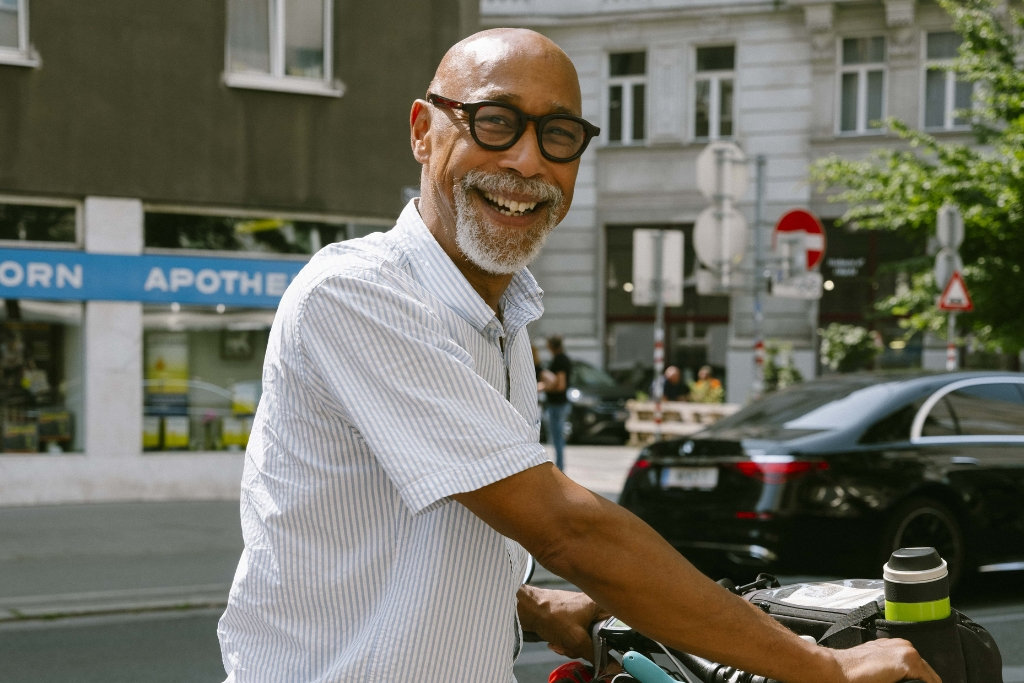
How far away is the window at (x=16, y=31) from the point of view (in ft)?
38.3

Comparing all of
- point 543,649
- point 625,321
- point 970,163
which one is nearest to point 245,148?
point 543,649

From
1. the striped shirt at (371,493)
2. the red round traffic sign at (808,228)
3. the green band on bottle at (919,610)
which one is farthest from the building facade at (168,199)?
the green band on bottle at (919,610)

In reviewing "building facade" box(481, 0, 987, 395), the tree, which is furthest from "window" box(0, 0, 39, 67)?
Answer: "building facade" box(481, 0, 987, 395)

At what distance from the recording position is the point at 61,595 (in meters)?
7.93

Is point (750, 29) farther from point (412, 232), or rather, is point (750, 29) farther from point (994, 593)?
point (412, 232)

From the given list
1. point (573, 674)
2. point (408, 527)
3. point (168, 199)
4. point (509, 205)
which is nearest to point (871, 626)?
point (573, 674)

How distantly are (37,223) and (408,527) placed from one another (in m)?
11.2

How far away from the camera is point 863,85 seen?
2552 centimetres

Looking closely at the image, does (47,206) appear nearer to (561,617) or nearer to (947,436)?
(947,436)

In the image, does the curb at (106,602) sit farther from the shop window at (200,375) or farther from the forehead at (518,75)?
the forehead at (518,75)

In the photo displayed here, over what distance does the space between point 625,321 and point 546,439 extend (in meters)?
5.33

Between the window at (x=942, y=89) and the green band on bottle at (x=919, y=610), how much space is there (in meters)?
25.1

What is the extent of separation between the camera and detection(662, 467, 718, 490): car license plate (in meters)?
7.82

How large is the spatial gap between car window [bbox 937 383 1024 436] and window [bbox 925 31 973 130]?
18.0 meters
